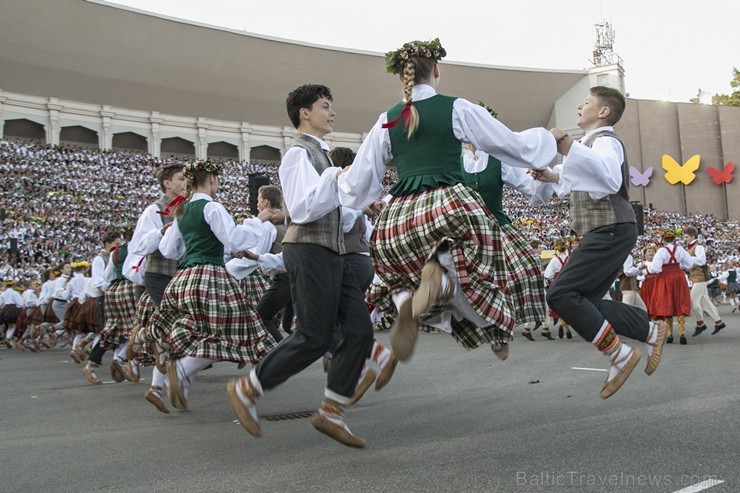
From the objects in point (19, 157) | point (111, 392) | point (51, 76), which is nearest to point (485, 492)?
point (111, 392)

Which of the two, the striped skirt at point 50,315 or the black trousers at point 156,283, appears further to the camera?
the striped skirt at point 50,315

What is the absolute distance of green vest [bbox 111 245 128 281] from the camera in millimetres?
7016

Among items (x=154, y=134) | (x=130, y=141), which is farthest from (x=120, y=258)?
(x=130, y=141)

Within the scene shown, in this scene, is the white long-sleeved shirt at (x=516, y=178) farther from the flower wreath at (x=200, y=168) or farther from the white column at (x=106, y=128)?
the white column at (x=106, y=128)

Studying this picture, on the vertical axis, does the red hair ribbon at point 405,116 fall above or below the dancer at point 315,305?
above

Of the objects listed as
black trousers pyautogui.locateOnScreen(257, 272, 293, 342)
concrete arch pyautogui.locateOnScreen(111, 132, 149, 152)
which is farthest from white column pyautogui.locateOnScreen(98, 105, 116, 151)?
black trousers pyautogui.locateOnScreen(257, 272, 293, 342)

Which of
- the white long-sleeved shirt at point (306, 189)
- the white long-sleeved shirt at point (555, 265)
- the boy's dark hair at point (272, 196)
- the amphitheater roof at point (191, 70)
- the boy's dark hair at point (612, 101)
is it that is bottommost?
the white long-sleeved shirt at point (555, 265)

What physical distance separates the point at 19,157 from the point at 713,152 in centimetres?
3784

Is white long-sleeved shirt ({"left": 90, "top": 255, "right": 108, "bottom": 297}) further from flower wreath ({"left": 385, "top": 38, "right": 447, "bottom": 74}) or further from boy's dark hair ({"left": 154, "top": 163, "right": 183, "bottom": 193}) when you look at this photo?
flower wreath ({"left": 385, "top": 38, "right": 447, "bottom": 74})

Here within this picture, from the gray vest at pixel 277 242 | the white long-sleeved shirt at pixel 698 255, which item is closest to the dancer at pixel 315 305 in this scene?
the gray vest at pixel 277 242

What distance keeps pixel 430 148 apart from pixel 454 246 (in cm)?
52

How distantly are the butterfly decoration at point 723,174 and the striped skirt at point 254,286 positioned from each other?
39996 mm

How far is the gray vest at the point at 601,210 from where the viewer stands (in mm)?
3912

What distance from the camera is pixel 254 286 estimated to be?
674cm
